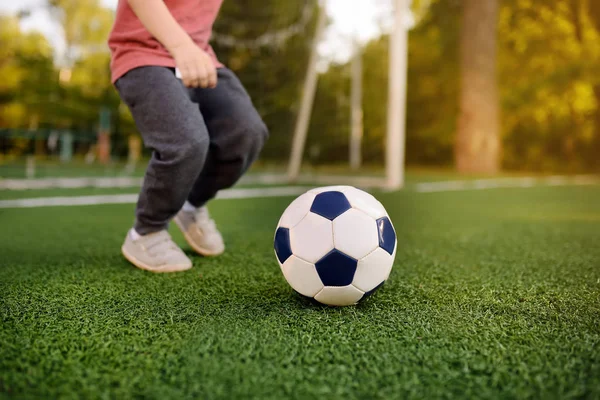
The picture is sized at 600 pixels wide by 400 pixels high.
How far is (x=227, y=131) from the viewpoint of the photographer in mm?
2398

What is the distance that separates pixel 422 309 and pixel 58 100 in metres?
16.4

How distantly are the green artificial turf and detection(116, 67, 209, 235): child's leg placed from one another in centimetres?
30

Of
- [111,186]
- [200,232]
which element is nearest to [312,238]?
[200,232]

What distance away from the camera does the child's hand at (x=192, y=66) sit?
198 centimetres

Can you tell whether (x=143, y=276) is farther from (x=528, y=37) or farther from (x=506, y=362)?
(x=528, y=37)

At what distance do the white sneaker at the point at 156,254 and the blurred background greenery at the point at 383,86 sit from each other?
568 cm

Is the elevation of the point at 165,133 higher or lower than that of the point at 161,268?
higher

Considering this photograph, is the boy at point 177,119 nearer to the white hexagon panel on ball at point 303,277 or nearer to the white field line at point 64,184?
the white hexagon panel on ball at point 303,277

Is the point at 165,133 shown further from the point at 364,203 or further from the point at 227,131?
the point at 364,203

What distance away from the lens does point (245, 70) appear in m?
7.79

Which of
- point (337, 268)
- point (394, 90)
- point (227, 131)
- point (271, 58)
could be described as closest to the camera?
point (337, 268)

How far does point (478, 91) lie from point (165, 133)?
11579 mm

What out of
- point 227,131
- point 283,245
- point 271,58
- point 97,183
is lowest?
point 97,183

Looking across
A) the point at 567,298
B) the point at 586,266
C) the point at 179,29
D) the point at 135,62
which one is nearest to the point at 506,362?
the point at 567,298
